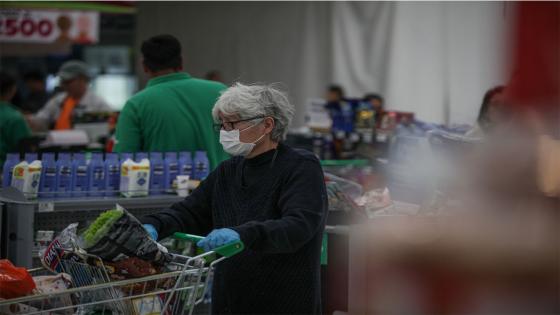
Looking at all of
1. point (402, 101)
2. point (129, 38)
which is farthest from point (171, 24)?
point (129, 38)

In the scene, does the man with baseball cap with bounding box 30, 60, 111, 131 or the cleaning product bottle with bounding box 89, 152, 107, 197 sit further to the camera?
the man with baseball cap with bounding box 30, 60, 111, 131

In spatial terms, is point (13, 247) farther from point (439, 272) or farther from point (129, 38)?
point (129, 38)

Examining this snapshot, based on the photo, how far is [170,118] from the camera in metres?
6.11

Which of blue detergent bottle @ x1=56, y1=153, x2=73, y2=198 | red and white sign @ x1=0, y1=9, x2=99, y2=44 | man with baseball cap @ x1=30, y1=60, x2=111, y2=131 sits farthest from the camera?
red and white sign @ x1=0, y1=9, x2=99, y2=44

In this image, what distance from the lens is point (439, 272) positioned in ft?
9.14

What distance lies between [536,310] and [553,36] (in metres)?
0.97

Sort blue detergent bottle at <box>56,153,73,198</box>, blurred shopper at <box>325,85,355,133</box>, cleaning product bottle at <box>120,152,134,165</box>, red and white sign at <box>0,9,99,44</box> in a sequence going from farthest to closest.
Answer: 1. red and white sign at <box>0,9,99,44</box>
2. blurred shopper at <box>325,85,355,133</box>
3. cleaning product bottle at <box>120,152,134,165</box>
4. blue detergent bottle at <box>56,153,73,198</box>

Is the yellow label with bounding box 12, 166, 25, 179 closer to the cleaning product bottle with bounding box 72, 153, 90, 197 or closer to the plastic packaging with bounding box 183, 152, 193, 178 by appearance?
the cleaning product bottle with bounding box 72, 153, 90, 197

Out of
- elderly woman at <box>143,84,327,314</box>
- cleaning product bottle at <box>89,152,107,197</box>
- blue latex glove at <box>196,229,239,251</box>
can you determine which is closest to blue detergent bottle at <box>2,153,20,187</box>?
cleaning product bottle at <box>89,152,107,197</box>

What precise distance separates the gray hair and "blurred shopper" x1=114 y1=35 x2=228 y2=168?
83.8 inches

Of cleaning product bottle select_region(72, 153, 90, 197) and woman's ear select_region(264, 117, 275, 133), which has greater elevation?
woman's ear select_region(264, 117, 275, 133)

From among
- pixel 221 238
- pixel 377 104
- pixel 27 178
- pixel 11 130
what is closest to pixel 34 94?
pixel 377 104

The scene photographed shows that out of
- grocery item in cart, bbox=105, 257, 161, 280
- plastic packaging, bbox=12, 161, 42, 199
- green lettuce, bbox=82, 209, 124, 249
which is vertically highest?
green lettuce, bbox=82, 209, 124, 249

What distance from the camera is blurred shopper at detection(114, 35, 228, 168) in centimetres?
611
